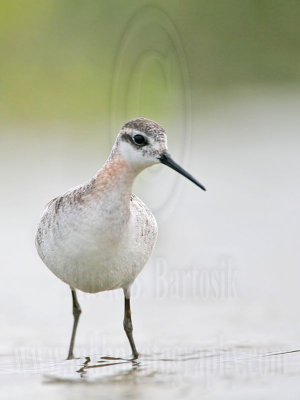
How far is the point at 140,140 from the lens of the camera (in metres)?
7.85

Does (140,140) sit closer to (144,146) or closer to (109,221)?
(144,146)

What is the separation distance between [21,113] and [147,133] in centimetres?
1123

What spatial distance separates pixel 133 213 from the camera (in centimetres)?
817

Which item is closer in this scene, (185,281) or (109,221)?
(109,221)

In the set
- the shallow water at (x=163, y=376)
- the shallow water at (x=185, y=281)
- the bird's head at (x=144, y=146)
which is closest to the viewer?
the shallow water at (x=163, y=376)

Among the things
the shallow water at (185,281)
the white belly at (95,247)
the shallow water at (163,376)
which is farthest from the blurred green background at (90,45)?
the shallow water at (163,376)

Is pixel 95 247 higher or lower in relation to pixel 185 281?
lower

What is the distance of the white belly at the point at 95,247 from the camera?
7836 millimetres

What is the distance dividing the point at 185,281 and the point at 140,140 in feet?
12.6

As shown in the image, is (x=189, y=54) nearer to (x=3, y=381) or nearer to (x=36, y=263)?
(x=36, y=263)

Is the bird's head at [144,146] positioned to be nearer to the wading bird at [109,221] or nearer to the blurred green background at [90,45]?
the wading bird at [109,221]

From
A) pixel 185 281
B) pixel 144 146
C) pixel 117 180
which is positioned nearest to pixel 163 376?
pixel 117 180

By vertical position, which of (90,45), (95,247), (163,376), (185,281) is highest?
(90,45)

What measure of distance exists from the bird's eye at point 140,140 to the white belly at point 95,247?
590 mm
